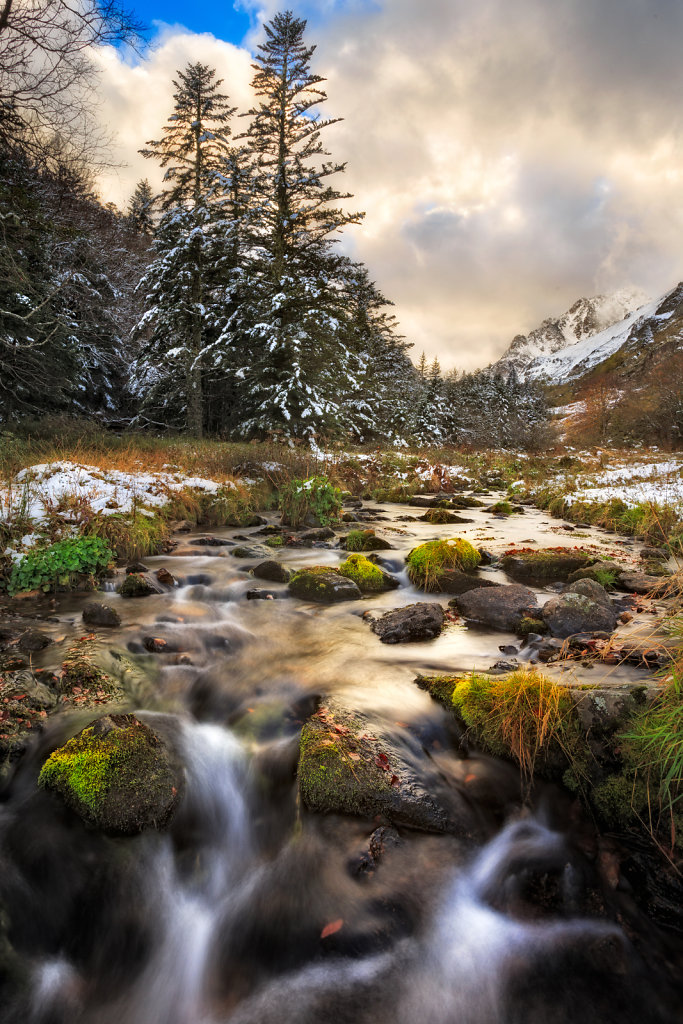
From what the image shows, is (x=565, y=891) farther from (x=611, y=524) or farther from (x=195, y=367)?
(x=195, y=367)

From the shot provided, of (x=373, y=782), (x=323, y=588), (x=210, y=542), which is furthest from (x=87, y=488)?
(x=373, y=782)

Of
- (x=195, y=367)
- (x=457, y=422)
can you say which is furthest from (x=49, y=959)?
(x=457, y=422)

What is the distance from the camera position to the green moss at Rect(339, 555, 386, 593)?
607 centimetres

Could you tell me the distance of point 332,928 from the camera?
2203 millimetres

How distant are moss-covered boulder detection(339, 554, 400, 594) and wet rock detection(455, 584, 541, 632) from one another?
114 centimetres

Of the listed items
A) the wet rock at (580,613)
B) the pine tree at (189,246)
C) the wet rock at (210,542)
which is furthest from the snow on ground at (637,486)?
the pine tree at (189,246)

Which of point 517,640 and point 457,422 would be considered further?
point 457,422

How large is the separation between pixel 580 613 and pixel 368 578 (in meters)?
2.59

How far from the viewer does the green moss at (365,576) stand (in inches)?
239

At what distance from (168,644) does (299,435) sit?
14697mm

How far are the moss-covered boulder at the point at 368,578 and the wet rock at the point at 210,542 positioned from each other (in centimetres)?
244

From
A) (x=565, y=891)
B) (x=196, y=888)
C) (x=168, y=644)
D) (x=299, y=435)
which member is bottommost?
(x=196, y=888)

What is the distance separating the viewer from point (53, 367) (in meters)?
15.6

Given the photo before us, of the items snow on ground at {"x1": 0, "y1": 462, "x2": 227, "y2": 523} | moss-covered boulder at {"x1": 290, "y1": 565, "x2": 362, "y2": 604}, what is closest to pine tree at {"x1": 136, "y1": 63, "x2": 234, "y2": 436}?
snow on ground at {"x1": 0, "y1": 462, "x2": 227, "y2": 523}
